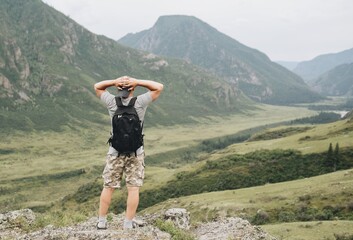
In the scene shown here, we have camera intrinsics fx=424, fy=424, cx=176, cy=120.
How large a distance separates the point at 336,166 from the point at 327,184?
39885mm

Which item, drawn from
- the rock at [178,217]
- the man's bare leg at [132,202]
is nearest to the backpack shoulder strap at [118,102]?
the man's bare leg at [132,202]

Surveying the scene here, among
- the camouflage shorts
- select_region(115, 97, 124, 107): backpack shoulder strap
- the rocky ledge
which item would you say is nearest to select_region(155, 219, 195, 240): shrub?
the rocky ledge

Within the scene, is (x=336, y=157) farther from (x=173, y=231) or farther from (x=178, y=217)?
(x=173, y=231)

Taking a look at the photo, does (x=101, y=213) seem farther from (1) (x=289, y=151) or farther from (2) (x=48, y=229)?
(1) (x=289, y=151)

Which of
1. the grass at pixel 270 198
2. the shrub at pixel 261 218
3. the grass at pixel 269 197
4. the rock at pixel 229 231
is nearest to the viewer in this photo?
the rock at pixel 229 231

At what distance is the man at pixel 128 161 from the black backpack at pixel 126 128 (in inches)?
8.4

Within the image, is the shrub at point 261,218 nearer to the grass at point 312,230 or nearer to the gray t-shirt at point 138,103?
the grass at point 312,230

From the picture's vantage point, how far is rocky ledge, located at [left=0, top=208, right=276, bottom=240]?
16.7 m

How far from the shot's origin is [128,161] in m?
17.2

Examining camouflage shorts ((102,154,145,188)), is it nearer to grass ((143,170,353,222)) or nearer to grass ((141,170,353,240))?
grass ((141,170,353,240))

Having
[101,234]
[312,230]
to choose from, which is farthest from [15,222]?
[312,230]

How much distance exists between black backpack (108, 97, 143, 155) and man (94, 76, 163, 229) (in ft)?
0.70

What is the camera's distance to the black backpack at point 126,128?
16453 millimetres

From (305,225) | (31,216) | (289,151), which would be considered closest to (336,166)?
(289,151)
